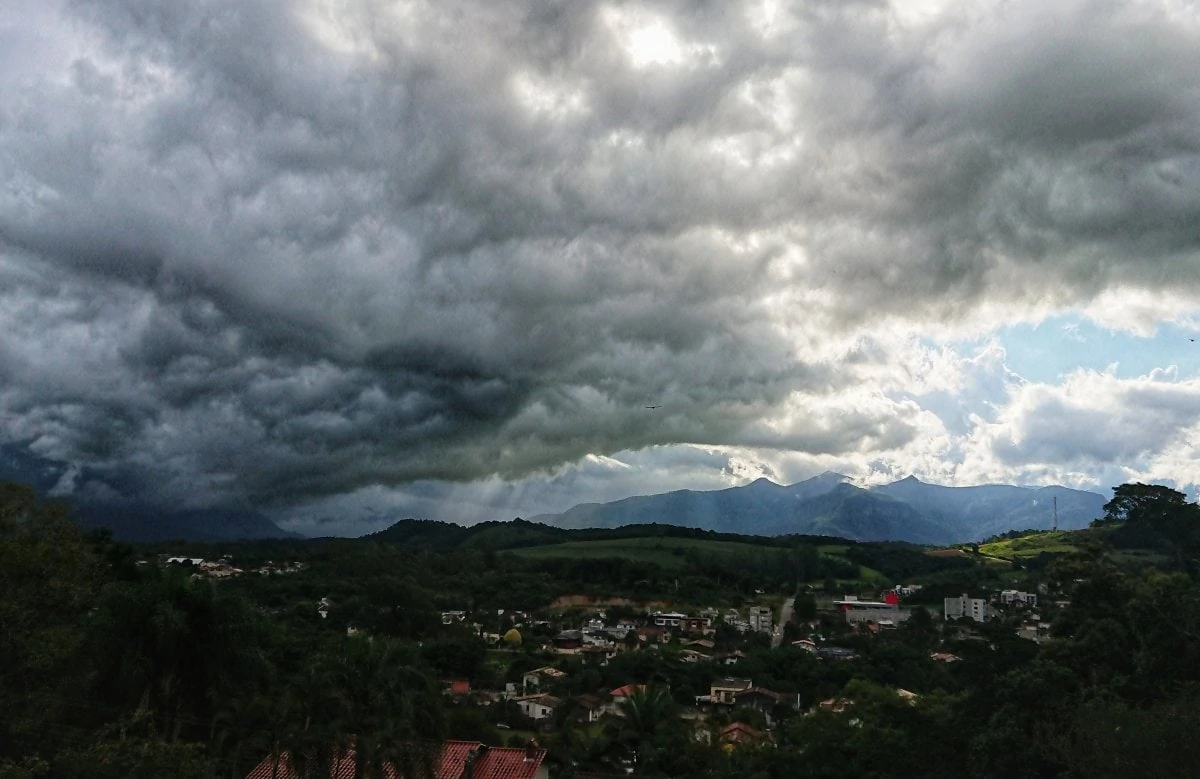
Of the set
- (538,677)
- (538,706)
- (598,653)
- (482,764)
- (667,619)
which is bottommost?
(538,706)

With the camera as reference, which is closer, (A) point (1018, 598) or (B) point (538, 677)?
(B) point (538, 677)

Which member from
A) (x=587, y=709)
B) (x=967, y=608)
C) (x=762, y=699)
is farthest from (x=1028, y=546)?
(x=587, y=709)

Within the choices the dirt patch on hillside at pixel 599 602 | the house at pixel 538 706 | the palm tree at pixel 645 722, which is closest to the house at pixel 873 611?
the dirt patch on hillside at pixel 599 602

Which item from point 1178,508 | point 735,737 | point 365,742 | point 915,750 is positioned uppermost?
point 1178,508

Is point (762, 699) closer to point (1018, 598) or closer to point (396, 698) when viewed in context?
point (396, 698)

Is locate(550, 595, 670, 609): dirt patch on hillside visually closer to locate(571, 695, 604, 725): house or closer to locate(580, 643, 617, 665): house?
locate(580, 643, 617, 665): house

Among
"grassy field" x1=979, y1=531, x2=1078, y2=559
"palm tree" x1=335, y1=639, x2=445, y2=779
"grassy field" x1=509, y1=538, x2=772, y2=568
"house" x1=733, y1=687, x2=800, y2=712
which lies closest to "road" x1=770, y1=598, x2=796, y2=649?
"house" x1=733, y1=687, x2=800, y2=712

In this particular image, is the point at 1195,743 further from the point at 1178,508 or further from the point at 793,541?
the point at 793,541

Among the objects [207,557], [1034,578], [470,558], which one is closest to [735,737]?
[1034,578]
